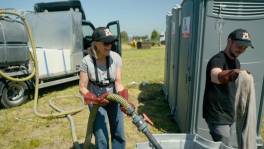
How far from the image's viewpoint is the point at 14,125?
583cm

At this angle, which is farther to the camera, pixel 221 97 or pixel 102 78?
pixel 102 78

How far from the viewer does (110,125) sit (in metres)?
3.43

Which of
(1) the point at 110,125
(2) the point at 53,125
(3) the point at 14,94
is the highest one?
(1) the point at 110,125

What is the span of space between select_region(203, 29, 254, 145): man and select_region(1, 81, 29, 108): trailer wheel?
5392 mm

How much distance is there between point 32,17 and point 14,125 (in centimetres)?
476

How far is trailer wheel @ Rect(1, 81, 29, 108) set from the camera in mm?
6730

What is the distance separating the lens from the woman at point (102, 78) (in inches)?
116

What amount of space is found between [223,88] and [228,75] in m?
0.44

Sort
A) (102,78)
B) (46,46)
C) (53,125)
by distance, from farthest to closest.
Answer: (46,46), (53,125), (102,78)

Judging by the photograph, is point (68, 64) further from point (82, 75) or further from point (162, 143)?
point (162, 143)

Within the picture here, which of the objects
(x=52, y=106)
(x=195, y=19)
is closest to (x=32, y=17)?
(x=52, y=106)

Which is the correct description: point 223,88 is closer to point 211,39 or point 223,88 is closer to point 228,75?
point 228,75

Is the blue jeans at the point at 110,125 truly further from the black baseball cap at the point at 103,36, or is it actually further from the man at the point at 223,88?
the man at the point at 223,88

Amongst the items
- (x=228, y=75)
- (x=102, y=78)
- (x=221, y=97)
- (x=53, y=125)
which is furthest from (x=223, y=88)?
(x=53, y=125)
